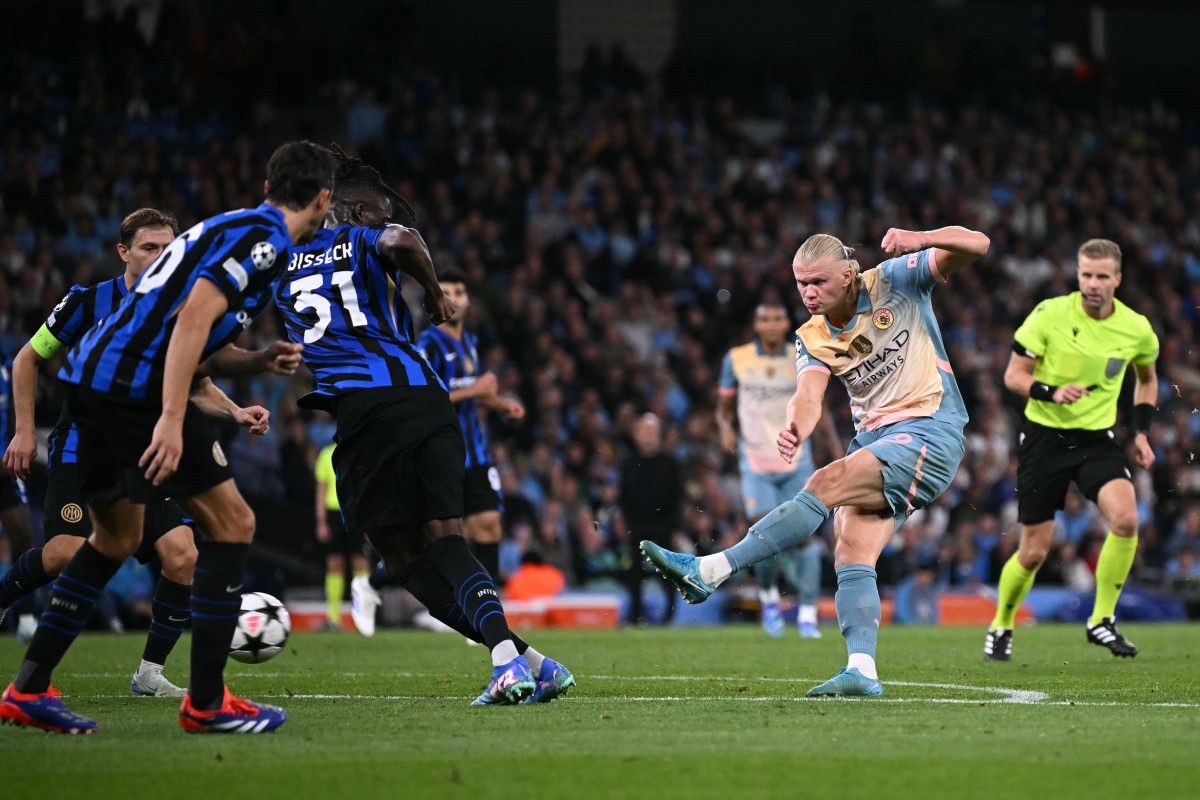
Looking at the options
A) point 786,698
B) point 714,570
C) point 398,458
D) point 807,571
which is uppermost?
point 398,458

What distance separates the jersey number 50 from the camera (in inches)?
261

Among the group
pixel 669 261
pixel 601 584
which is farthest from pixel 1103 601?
pixel 669 261

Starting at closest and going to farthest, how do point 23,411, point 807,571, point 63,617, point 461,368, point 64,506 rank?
point 63,617 < point 23,411 < point 64,506 < point 461,368 < point 807,571

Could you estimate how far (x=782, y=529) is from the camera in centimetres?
670

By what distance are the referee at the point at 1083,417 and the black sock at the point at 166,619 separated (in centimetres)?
502

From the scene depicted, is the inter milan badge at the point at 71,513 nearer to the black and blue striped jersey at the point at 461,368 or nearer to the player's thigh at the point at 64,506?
the player's thigh at the point at 64,506

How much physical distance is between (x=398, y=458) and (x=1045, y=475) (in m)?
4.94

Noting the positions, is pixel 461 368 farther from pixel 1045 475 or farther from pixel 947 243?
pixel 947 243

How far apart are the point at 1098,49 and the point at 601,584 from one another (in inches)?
730

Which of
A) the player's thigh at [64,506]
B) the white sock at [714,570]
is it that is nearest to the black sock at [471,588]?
the white sock at [714,570]

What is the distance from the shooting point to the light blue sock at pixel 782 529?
21.8ft

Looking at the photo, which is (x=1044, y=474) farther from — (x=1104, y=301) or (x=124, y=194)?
(x=124, y=194)

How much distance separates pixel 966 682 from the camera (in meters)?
7.70

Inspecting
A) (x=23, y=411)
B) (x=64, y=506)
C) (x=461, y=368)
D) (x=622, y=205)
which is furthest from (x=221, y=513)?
(x=622, y=205)
